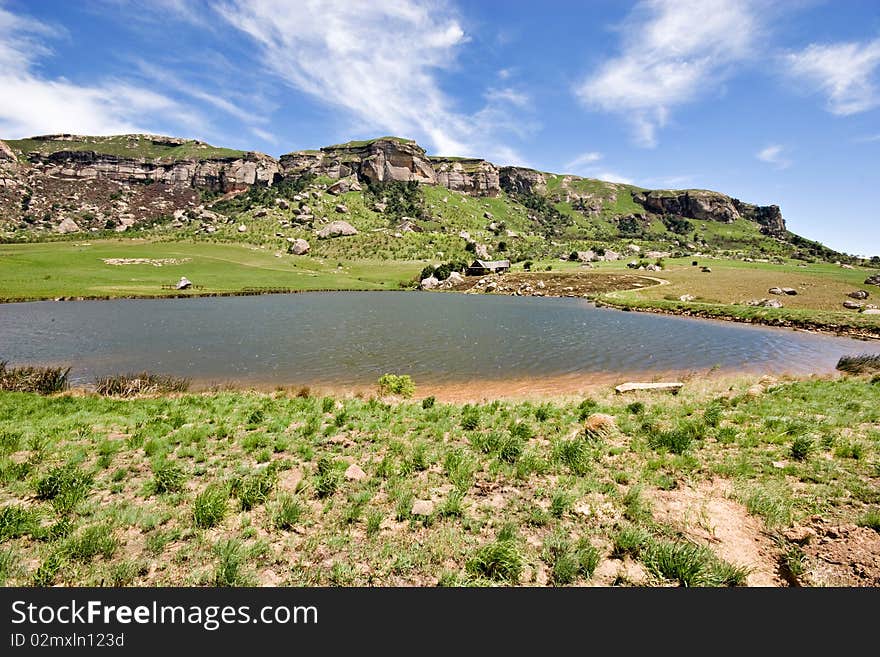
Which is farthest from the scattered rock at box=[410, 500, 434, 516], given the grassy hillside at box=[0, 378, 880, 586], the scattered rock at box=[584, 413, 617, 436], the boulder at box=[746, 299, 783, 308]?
the boulder at box=[746, 299, 783, 308]

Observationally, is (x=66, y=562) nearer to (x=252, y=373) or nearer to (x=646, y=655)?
(x=646, y=655)

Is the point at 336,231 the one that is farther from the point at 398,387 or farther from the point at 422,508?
the point at 422,508

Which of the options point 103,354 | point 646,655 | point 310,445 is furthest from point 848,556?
point 103,354

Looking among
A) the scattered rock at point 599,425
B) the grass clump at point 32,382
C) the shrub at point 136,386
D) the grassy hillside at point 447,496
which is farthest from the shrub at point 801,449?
the grass clump at point 32,382

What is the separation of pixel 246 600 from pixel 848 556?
1111 centimetres

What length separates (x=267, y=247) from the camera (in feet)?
487

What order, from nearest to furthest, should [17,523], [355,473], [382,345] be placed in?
1. [17,523]
2. [355,473]
3. [382,345]

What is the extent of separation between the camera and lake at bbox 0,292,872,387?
2792 centimetres

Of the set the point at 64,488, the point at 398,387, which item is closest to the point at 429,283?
the point at 398,387

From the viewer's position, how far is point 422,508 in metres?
8.91

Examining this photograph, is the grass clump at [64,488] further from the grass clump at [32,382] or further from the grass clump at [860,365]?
the grass clump at [860,365]

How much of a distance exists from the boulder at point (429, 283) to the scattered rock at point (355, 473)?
96.4 m

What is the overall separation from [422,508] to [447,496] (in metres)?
0.90

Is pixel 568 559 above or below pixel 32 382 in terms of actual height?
above
